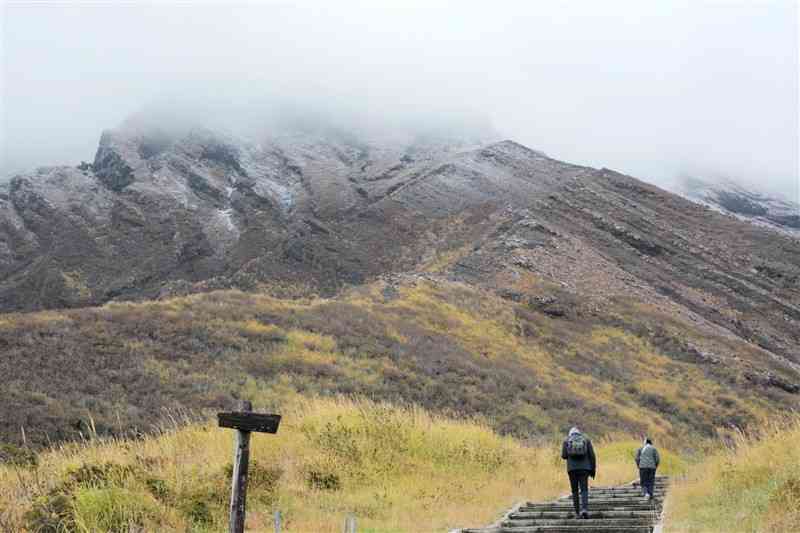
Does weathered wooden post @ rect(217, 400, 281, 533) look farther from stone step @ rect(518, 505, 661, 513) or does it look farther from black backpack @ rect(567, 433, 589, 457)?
black backpack @ rect(567, 433, 589, 457)

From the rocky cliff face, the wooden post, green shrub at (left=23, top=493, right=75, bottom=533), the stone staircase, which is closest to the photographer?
the wooden post

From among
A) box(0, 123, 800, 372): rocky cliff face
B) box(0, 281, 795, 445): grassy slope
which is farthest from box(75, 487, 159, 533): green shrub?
box(0, 123, 800, 372): rocky cliff face

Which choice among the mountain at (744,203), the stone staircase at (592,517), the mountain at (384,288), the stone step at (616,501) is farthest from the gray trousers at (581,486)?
the mountain at (744,203)

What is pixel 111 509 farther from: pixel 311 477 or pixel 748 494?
pixel 748 494

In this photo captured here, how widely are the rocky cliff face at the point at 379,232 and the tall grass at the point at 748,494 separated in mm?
34452

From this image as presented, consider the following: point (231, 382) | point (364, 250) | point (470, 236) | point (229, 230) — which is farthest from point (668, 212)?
point (231, 382)

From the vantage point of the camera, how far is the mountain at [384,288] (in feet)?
87.7

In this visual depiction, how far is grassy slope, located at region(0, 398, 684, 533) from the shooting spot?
9031mm

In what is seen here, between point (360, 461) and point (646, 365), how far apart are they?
29.8 metres

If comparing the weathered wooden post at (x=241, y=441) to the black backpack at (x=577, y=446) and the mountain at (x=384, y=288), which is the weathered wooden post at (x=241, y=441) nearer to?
the black backpack at (x=577, y=446)

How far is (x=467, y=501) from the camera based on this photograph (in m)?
13.8

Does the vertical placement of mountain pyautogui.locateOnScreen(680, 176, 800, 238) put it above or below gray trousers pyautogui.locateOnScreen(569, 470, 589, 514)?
below

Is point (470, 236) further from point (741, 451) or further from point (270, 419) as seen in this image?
point (270, 419)

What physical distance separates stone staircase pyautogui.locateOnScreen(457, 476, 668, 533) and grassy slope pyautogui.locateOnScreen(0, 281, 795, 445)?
10.5 meters
